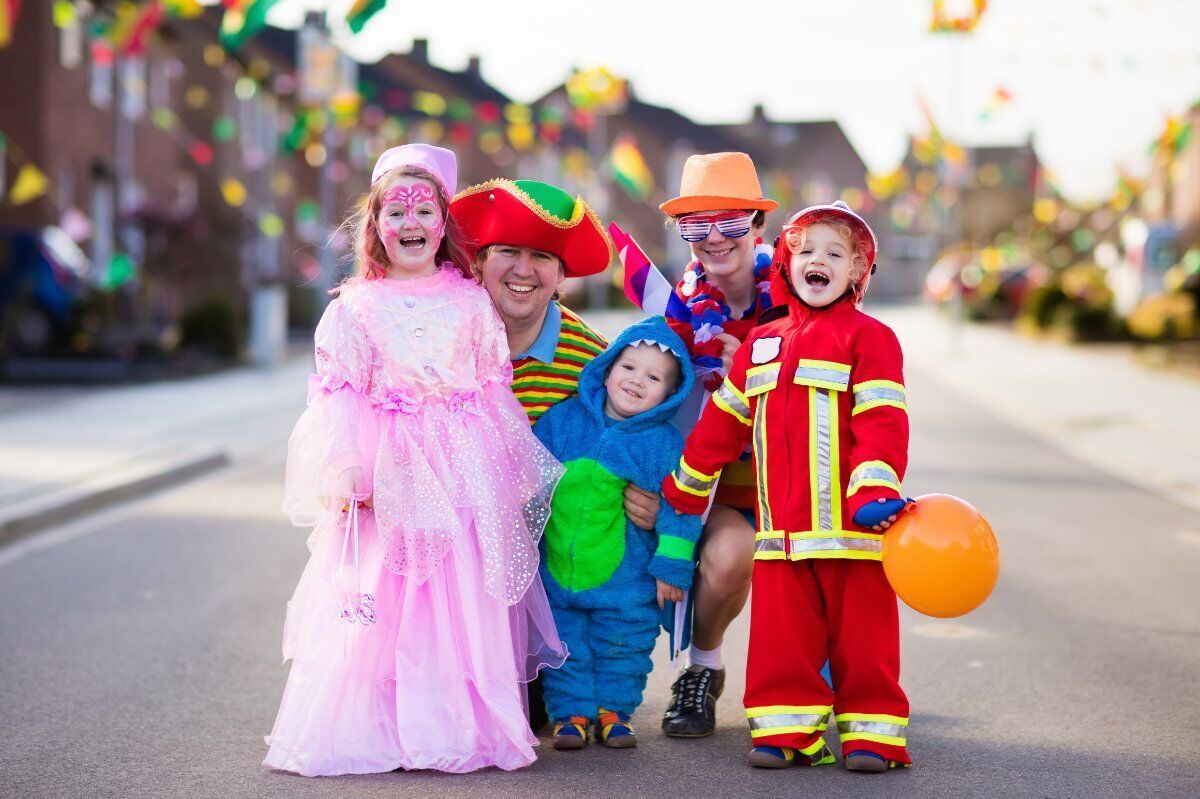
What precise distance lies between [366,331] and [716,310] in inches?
47.5

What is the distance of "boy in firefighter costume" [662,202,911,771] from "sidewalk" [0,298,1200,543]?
227 inches

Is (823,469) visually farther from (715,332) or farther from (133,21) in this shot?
(133,21)

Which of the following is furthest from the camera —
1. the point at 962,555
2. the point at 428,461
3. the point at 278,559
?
the point at 278,559

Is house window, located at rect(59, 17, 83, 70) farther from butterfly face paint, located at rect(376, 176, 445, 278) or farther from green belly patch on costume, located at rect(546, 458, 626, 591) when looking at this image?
green belly patch on costume, located at rect(546, 458, 626, 591)

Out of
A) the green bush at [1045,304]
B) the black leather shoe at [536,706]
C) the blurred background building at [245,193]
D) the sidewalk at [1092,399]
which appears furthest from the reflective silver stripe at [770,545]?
the green bush at [1045,304]

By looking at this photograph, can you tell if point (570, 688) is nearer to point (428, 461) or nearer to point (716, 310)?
point (428, 461)

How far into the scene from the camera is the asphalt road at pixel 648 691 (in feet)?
15.0

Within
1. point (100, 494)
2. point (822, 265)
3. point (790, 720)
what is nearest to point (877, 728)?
point (790, 720)

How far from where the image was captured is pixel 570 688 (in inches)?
195

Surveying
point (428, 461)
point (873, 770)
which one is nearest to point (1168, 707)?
point (873, 770)

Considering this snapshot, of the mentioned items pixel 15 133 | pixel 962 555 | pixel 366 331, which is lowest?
pixel 962 555

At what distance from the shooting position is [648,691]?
5.86m

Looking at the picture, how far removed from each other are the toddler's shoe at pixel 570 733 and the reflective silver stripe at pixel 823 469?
1.01 m

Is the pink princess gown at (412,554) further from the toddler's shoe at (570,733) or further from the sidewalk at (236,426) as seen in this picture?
the sidewalk at (236,426)
